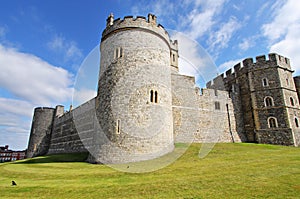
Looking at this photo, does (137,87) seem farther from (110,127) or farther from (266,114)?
(266,114)

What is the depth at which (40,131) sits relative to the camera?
33656 mm

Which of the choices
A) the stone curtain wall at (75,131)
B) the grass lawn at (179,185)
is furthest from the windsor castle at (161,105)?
the grass lawn at (179,185)

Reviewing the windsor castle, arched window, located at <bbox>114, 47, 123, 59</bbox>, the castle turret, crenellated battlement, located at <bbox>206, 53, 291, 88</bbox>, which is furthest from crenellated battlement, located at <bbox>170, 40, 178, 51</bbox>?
the castle turret

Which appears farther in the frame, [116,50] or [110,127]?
[116,50]

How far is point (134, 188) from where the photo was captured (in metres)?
6.06

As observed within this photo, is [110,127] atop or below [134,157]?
atop

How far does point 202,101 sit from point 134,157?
11.4 metres

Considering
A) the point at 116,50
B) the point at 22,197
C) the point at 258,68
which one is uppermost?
the point at 258,68

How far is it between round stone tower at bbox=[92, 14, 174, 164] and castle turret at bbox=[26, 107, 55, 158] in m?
25.8

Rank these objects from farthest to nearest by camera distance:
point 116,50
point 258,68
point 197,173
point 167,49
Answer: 1. point 258,68
2. point 167,49
3. point 116,50
4. point 197,173

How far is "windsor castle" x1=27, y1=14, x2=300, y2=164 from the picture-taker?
465 inches

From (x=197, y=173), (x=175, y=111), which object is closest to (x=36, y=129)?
(x=175, y=111)

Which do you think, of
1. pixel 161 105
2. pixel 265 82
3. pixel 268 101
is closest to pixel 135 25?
pixel 161 105

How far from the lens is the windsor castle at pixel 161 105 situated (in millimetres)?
11812
